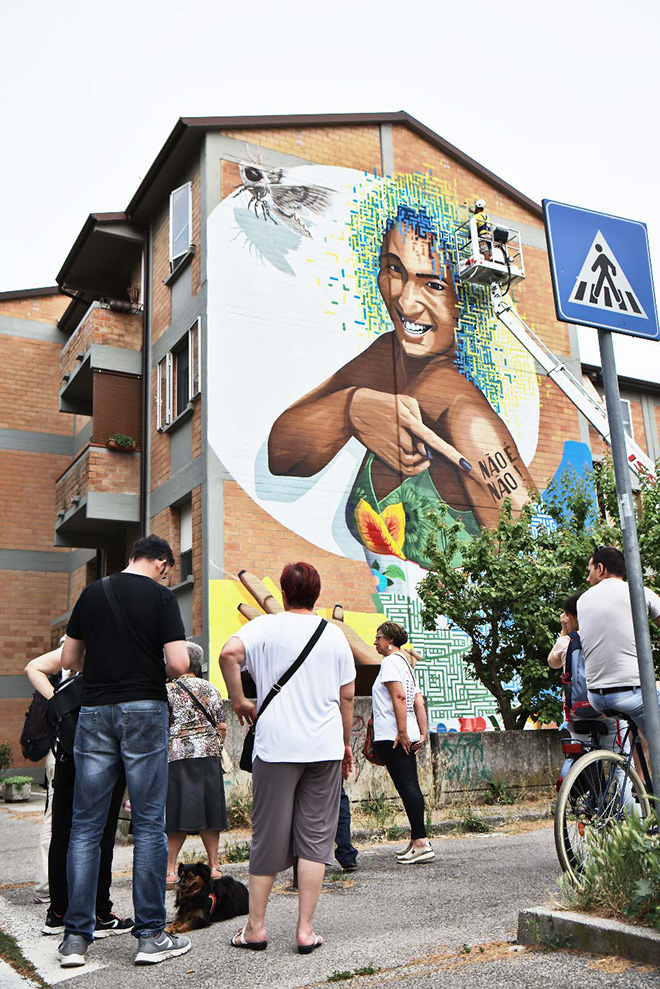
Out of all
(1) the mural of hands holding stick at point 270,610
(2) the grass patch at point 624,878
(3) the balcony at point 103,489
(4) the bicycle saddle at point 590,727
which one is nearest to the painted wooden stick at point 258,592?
(1) the mural of hands holding stick at point 270,610

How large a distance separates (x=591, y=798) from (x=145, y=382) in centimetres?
1595

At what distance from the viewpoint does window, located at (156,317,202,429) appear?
18.1m

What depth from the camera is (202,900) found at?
557cm

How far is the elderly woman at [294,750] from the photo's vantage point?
15.9 feet

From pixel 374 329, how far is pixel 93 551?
29.4 feet

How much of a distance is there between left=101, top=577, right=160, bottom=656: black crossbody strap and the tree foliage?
8440mm

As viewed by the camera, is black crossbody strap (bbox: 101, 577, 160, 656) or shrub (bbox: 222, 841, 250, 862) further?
shrub (bbox: 222, 841, 250, 862)

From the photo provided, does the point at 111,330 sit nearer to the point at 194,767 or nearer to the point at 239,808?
the point at 239,808

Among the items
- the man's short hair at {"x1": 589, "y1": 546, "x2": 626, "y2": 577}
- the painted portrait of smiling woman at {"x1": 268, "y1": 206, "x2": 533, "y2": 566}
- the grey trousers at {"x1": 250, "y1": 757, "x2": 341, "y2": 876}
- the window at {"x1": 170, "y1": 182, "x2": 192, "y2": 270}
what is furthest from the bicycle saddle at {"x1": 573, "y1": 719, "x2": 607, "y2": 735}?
the window at {"x1": 170, "y1": 182, "x2": 192, "y2": 270}

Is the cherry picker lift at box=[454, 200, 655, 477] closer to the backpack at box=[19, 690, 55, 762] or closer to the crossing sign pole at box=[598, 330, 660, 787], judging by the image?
the backpack at box=[19, 690, 55, 762]

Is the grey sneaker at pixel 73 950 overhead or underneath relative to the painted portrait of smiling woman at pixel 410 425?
underneath

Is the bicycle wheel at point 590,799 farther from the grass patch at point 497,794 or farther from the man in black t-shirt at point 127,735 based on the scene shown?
the grass patch at point 497,794

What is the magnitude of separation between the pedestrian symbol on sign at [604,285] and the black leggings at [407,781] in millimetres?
4342

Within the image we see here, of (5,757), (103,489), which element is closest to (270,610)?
(103,489)
